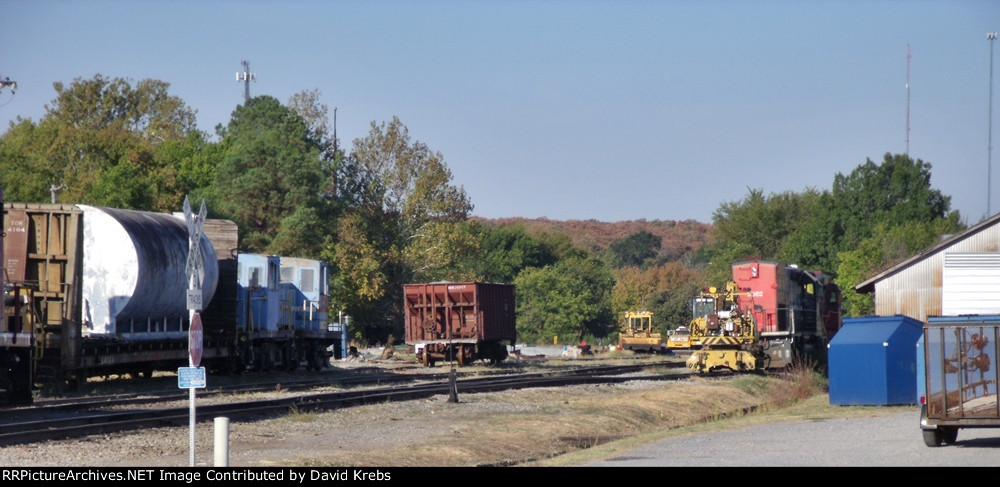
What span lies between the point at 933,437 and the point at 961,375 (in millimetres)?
916

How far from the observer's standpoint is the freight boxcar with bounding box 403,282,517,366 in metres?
43.5

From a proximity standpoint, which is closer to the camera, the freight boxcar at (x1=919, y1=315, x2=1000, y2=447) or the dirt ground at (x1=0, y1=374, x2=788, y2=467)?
the dirt ground at (x1=0, y1=374, x2=788, y2=467)

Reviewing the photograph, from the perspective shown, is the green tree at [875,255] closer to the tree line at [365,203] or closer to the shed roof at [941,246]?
the tree line at [365,203]

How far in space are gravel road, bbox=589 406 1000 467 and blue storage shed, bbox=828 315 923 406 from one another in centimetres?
471

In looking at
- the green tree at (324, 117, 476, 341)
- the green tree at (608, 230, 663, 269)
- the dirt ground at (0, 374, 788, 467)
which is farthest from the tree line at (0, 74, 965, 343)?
the green tree at (608, 230, 663, 269)

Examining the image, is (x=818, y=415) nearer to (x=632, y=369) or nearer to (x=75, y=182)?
(x=632, y=369)

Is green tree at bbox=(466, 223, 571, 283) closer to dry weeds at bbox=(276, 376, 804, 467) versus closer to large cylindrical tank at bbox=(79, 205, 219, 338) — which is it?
dry weeds at bbox=(276, 376, 804, 467)

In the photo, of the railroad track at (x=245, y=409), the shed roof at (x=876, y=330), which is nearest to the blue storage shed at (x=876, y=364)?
the shed roof at (x=876, y=330)

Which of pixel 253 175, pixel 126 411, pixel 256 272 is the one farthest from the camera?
pixel 253 175

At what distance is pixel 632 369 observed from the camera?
3988cm

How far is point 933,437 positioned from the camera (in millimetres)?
15422
